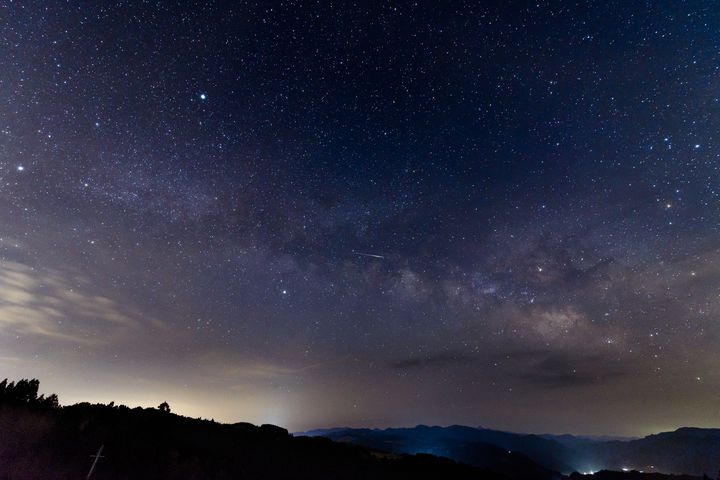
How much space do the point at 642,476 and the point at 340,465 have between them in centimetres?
8914

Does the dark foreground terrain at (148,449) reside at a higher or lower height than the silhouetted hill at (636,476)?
higher

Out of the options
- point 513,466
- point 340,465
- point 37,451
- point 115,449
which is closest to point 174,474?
point 115,449

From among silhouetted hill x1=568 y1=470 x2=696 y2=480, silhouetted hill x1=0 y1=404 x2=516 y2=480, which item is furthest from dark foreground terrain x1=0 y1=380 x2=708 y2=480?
A: silhouetted hill x1=568 y1=470 x2=696 y2=480

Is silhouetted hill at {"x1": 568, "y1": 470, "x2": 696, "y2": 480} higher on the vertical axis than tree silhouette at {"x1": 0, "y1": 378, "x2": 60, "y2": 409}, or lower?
lower

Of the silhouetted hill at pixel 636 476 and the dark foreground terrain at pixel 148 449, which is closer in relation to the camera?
the dark foreground terrain at pixel 148 449

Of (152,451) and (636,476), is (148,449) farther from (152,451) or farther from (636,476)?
(636,476)

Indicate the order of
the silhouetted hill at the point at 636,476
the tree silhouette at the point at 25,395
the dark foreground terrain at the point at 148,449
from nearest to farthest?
the dark foreground terrain at the point at 148,449
the tree silhouette at the point at 25,395
the silhouetted hill at the point at 636,476

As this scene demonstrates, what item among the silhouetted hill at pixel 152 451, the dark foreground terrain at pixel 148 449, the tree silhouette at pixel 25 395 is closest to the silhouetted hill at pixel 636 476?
the dark foreground terrain at pixel 148 449

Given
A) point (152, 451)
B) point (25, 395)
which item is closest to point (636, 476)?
point (152, 451)

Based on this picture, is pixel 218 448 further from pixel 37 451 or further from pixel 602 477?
pixel 602 477

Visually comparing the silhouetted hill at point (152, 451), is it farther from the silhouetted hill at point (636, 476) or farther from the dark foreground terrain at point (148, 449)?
the silhouetted hill at point (636, 476)

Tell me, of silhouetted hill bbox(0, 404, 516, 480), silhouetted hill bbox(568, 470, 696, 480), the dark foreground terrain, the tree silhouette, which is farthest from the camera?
silhouetted hill bbox(568, 470, 696, 480)

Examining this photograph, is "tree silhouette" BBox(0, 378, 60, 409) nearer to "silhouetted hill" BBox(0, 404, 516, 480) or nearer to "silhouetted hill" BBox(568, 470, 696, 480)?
"silhouetted hill" BBox(0, 404, 516, 480)

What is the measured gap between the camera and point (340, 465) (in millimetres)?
30172
